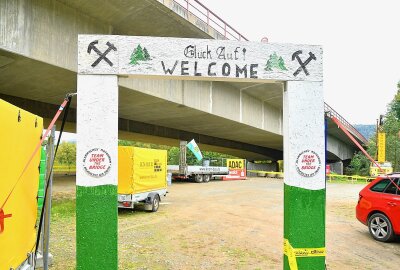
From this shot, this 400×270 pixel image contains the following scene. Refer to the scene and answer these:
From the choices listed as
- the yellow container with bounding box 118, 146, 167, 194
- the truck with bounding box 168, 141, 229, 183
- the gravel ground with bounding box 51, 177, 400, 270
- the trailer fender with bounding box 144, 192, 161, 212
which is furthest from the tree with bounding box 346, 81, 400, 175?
the trailer fender with bounding box 144, 192, 161, 212

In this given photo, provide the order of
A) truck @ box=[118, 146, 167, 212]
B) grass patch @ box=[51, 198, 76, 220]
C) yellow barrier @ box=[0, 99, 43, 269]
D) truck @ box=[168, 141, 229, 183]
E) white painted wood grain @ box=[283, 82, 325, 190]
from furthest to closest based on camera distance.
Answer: truck @ box=[168, 141, 229, 183], truck @ box=[118, 146, 167, 212], grass patch @ box=[51, 198, 76, 220], white painted wood grain @ box=[283, 82, 325, 190], yellow barrier @ box=[0, 99, 43, 269]

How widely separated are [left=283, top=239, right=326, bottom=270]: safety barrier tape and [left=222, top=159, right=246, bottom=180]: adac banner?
1312 inches

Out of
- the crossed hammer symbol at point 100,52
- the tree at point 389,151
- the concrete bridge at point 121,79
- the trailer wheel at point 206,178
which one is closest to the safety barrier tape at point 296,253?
the crossed hammer symbol at point 100,52

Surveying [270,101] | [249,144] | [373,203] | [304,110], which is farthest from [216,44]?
[249,144]

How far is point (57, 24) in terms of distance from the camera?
38.2ft

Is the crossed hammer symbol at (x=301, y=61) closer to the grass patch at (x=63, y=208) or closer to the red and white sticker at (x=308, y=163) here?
the red and white sticker at (x=308, y=163)

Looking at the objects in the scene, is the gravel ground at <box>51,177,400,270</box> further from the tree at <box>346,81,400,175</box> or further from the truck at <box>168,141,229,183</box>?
the tree at <box>346,81,400,175</box>

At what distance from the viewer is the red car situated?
919 cm

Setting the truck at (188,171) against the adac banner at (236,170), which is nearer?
the truck at (188,171)

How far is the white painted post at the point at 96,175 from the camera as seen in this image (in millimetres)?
5062

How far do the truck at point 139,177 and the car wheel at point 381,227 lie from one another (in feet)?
27.9

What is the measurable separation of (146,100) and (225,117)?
578 centimetres

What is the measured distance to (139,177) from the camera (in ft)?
47.9

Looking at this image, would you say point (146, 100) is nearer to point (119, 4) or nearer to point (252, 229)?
point (119, 4)
